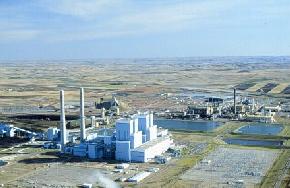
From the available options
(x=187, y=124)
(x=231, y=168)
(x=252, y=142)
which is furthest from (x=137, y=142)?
(x=187, y=124)

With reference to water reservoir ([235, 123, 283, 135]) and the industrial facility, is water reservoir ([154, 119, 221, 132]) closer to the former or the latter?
water reservoir ([235, 123, 283, 135])

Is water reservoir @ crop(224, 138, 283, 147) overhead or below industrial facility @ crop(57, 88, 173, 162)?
below

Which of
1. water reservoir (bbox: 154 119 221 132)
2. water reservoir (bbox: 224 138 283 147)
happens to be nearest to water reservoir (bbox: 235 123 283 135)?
water reservoir (bbox: 154 119 221 132)

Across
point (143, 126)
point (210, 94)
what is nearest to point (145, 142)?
point (143, 126)

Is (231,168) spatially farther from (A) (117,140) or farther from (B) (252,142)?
(B) (252,142)

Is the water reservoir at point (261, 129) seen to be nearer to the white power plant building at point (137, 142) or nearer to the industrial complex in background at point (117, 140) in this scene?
the industrial complex in background at point (117, 140)

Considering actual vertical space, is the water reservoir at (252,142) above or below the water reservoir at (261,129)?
below

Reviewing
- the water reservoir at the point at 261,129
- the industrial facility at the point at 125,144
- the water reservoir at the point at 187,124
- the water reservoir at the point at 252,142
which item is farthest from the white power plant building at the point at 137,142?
the water reservoir at the point at 261,129
